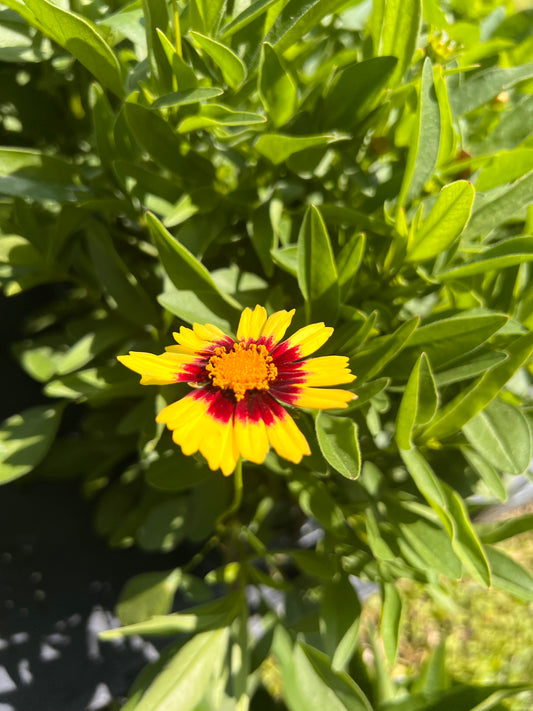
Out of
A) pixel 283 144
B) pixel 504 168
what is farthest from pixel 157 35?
pixel 504 168

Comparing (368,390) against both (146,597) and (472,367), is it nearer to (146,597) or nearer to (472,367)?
(472,367)

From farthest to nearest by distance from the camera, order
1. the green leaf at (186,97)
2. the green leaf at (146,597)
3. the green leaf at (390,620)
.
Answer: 1. the green leaf at (146,597)
2. the green leaf at (390,620)
3. the green leaf at (186,97)

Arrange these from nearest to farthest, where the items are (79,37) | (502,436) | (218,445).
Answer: (218,445) → (79,37) → (502,436)

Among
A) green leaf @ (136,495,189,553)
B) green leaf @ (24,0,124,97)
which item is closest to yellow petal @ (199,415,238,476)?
green leaf @ (24,0,124,97)

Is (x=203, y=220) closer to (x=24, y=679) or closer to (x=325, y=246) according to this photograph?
(x=325, y=246)

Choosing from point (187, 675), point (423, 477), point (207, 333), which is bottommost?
point (187, 675)

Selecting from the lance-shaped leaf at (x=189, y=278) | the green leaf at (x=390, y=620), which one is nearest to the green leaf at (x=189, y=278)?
the lance-shaped leaf at (x=189, y=278)

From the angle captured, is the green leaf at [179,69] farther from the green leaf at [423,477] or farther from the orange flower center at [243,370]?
the green leaf at [423,477]
